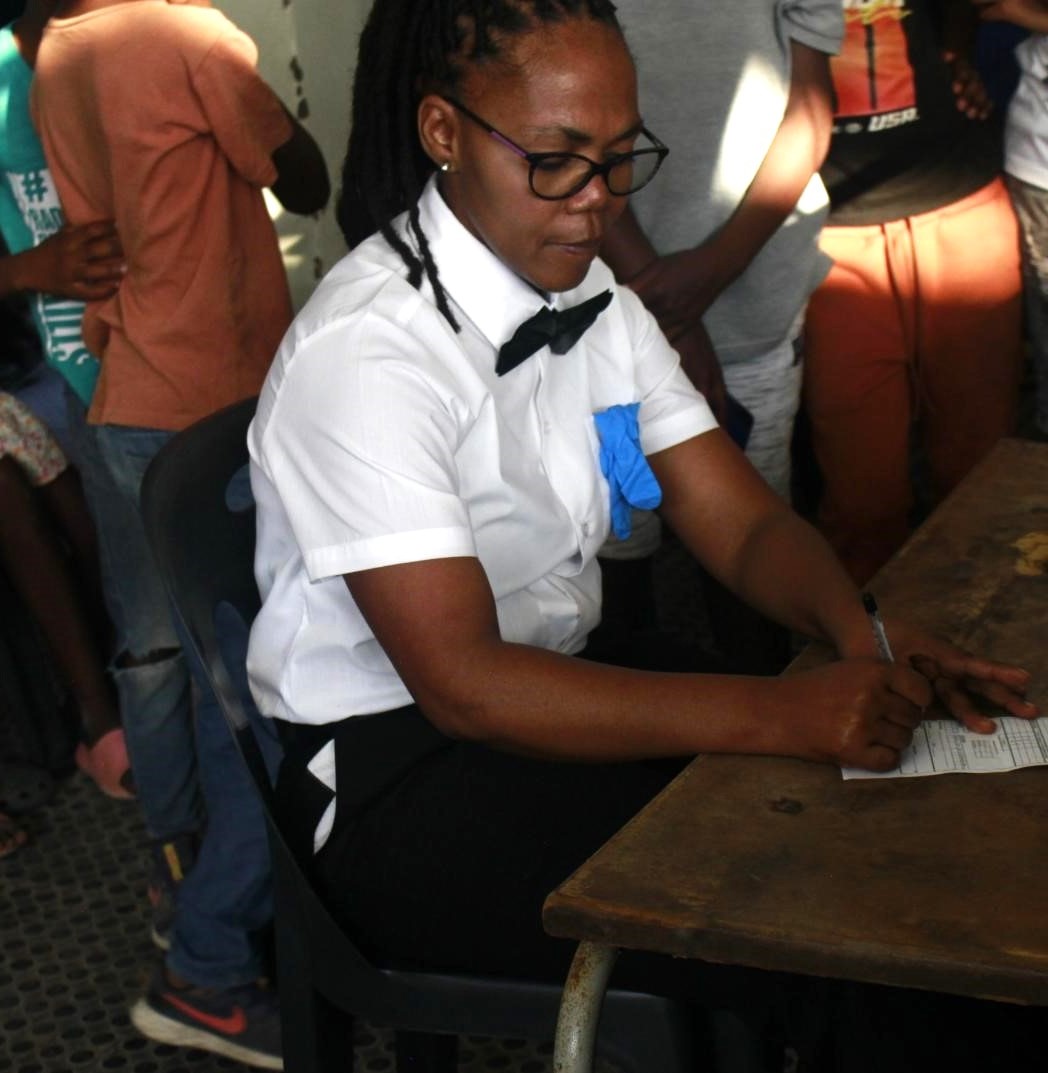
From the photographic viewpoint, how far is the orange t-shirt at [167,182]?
7.70ft

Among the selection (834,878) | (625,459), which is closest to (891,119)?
(625,459)

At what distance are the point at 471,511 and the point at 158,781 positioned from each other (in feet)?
4.00

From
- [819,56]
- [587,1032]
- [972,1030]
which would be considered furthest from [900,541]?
[587,1032]

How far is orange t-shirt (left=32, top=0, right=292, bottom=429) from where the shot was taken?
235cm

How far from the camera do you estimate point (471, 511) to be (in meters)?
1.75

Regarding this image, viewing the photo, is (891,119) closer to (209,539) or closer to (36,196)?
(36,196)

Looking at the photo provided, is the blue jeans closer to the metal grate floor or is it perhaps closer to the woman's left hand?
the metal grate floor

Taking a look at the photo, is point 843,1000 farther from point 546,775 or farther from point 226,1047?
point 226,1047

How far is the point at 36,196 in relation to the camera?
2.71 m

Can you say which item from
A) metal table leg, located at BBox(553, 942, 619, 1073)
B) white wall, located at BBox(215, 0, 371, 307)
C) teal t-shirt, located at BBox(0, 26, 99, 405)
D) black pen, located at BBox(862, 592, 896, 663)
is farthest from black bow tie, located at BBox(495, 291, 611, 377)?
white wall, located at BBox(215, 0, 371, 307)

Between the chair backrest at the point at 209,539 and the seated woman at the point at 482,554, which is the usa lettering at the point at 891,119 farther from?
the chair backrest at the point at 209,539

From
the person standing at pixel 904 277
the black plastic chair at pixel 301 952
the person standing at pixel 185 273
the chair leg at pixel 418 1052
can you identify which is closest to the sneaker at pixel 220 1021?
the person standing at pixel 185 273

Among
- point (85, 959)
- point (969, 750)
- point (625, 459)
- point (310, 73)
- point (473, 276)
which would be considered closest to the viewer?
point (969, 750)

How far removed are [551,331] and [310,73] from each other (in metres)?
1.90
